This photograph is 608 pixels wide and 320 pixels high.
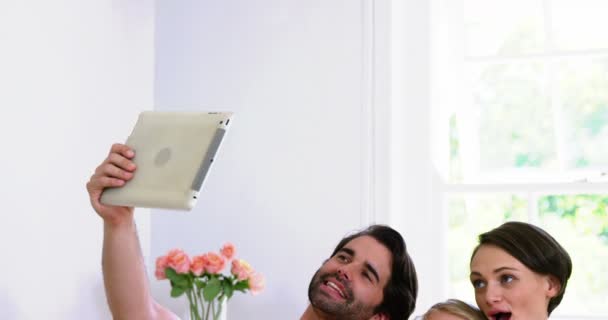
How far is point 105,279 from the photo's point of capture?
191 cm

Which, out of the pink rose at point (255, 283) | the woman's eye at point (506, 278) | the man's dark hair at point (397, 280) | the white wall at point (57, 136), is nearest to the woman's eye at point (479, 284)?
the woman's eye at point (506, 278)

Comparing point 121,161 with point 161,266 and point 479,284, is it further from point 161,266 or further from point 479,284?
point 479,284

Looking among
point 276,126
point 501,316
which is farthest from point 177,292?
point 501,316

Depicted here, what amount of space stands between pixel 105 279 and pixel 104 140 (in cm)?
52

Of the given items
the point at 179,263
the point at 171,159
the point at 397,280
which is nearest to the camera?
the point at 171,159

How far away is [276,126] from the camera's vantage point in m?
2.48

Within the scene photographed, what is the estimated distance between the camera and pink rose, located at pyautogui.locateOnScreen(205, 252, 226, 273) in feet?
6.58

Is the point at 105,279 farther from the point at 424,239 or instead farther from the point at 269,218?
the point at 424,239

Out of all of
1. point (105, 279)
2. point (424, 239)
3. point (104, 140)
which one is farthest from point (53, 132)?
point (424, 239)

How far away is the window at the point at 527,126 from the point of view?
244 centimetres

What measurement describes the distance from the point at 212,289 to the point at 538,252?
0.78 metres

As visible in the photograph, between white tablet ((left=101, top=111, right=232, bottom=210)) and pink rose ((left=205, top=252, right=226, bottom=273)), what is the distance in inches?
13.7

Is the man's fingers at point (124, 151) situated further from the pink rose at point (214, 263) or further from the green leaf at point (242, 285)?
the green leaf at point (242, 285)

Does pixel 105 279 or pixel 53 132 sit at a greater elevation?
pixel 53 132
